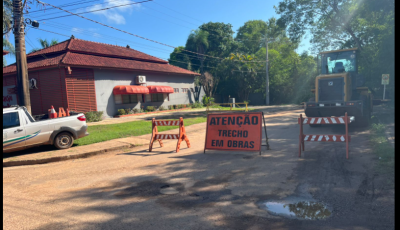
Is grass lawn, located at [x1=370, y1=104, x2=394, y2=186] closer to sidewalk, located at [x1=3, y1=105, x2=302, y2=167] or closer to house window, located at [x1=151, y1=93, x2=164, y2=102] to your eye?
sidewalk, located at [x1=3, y1=105, x2=302, y2=167]

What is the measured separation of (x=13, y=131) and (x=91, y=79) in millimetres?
12944

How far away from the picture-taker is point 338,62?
1290 cm

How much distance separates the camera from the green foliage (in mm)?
19812

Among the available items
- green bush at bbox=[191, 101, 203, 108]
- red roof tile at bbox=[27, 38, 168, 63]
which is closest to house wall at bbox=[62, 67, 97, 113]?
red roof tile at bbox=[27, 38, 168, 63]

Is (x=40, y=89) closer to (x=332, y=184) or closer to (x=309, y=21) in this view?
(x=332, y=184)

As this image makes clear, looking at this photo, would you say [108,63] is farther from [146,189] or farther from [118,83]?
[146,189]

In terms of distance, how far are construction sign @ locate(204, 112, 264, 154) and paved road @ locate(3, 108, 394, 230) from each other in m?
0.29

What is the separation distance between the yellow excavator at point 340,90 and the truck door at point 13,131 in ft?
35.6

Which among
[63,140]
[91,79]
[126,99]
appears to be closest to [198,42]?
[126,99]

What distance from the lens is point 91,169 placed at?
24.3ft

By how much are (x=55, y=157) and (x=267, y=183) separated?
689 cm

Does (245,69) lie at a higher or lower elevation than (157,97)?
higher
